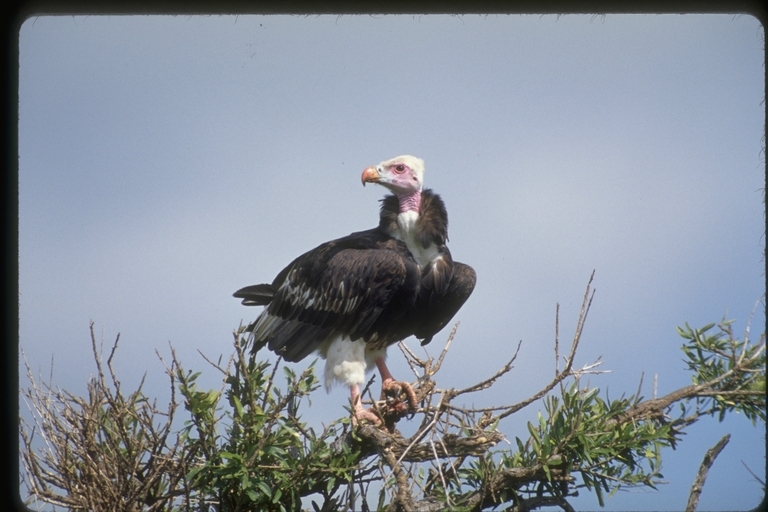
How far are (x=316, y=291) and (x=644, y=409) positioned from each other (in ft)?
6.77

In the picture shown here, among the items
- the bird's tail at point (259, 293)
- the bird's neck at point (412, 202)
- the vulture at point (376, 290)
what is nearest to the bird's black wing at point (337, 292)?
the vulture at point (376, 290)

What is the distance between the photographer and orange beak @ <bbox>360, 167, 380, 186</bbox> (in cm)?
497

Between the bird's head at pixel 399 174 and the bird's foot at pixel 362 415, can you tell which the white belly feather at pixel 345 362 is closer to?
the bird's foot at pixel 362 415

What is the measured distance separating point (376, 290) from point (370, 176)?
76 centimetres

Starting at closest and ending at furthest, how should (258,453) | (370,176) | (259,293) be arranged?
1. (258,453)
2. (370,176)
3. (259,293)

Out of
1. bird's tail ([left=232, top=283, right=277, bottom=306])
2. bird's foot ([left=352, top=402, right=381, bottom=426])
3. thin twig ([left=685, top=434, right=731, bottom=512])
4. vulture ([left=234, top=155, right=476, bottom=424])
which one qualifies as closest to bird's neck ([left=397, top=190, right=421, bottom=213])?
vulture ([left=234, top=155, right=476, bottom=424])

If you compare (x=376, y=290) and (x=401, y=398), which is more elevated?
(x=376, y=290)

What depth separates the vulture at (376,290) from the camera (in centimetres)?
477

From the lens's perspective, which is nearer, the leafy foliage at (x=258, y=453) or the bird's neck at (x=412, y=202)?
the leafy foliage at (x=258, y=453)

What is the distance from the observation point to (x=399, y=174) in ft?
16.5

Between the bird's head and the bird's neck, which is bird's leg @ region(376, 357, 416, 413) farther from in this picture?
the bird's head

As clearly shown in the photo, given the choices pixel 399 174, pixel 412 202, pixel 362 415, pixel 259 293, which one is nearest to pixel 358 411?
pixel 362 415

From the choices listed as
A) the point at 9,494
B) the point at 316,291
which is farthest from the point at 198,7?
the point at 9,494

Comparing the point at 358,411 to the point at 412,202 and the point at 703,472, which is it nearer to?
the point at 412,202
